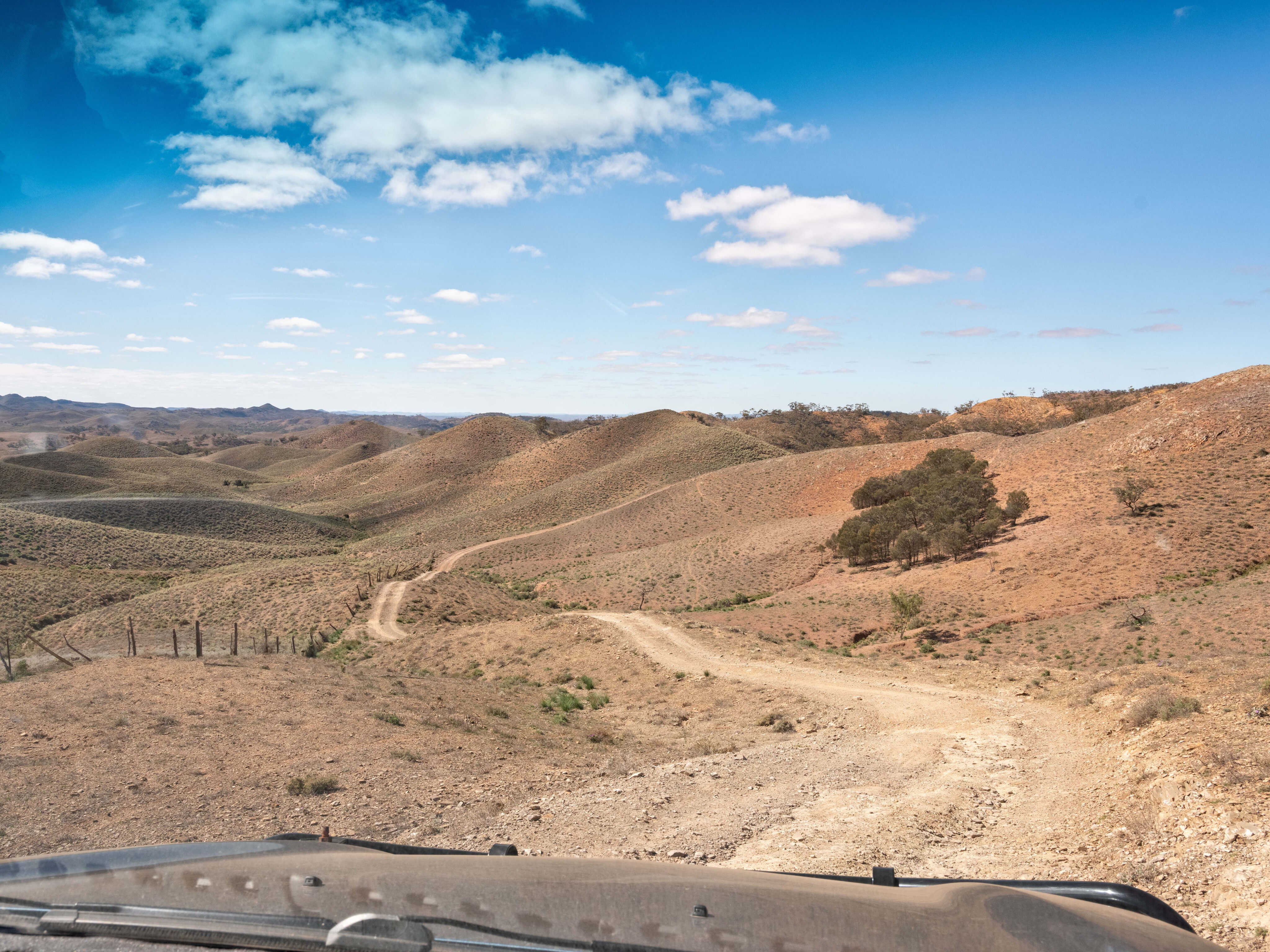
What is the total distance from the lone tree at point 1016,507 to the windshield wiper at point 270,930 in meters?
40.0

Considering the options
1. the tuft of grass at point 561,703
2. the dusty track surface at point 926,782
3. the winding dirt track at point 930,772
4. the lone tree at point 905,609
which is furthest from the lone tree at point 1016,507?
the tuft of grass at point 561,703

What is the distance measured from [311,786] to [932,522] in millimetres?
33054

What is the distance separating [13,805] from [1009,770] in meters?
13.1

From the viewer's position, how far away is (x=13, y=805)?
7.91 metres

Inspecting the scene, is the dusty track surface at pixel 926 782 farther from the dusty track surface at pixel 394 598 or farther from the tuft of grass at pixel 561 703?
the dusty track surface at pixel 394 598

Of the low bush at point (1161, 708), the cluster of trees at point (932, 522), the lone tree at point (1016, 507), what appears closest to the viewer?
the low bush at point (1161, 708)

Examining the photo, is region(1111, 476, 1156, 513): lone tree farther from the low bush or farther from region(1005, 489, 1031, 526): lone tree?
the low bush

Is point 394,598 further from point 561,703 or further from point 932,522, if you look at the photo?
point 932,522

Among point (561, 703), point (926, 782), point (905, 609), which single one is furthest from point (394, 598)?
point (926, 782)

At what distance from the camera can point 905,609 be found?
2528cm

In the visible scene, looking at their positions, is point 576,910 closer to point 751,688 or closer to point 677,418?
point 751,688

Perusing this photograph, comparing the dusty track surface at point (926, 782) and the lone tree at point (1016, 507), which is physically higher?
the lone tree at point (1016, 507)

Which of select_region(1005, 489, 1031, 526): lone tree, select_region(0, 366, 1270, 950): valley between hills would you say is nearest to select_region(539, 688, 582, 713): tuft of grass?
select_region(0, 366, 1270, 950): valley between hills

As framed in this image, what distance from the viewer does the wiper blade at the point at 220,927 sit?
1.89 metres
